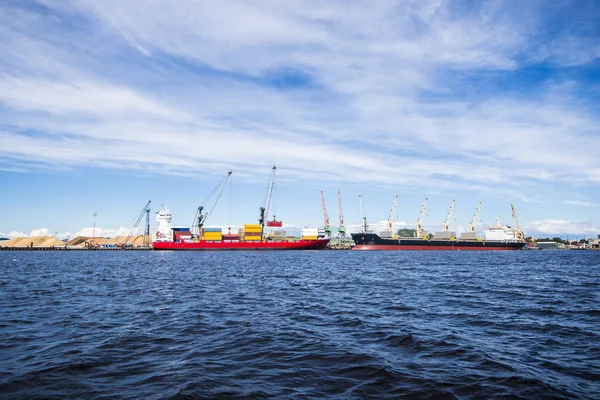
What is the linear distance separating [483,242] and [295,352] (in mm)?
195285

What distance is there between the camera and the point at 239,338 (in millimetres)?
16484

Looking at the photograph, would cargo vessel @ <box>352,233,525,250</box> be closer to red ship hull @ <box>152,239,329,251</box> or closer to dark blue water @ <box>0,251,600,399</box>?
red ship hull @ <box>152,239,329,251</box>

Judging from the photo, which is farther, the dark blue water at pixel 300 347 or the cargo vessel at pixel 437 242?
the cargo vessel at pixel 437 242

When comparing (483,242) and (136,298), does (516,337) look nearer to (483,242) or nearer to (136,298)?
(136,298)

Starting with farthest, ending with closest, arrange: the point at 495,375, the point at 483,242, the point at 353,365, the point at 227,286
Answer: the point at 483,242 < the point at 227,286 < the point at 353,365 < the point at 495,375

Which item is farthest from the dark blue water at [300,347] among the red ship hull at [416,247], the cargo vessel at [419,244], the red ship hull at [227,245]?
the red ship hull at [416,247]

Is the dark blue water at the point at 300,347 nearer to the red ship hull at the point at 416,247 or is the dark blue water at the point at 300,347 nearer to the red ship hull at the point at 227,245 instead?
the red ship hull at the point at 227,245

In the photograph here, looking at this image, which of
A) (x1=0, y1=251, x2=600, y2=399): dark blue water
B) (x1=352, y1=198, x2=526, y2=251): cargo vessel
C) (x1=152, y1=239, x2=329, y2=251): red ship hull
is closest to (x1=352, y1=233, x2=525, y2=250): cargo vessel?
(x1=352, y1=198, x2=526, y2=251): cargo vessel

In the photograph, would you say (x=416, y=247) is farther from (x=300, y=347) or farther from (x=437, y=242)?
(x=300, y=347)

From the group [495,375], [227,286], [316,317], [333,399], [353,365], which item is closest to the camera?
[333,399]

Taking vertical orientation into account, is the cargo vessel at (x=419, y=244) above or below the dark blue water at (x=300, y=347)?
below

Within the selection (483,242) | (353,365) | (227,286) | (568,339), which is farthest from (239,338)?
(483,242)

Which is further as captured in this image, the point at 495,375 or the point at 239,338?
the point at 239,338

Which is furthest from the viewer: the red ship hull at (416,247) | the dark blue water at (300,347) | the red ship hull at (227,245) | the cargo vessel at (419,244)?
the red ship hull at (416,247)
